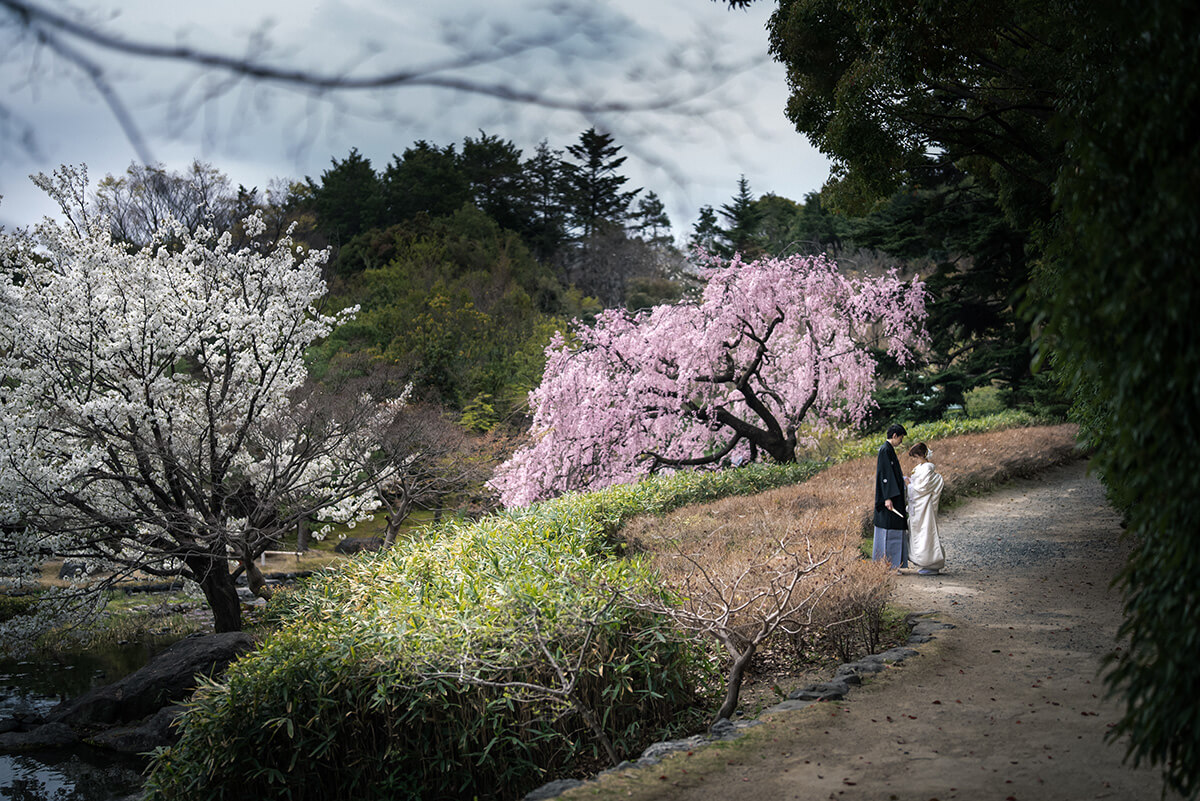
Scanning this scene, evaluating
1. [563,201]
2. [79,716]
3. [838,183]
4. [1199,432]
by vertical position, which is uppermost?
[563,201]

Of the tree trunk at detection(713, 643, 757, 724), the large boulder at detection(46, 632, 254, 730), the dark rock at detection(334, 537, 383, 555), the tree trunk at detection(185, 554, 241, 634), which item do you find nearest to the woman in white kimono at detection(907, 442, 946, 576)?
the tree trunk at detection(713, 643, 757, 724)

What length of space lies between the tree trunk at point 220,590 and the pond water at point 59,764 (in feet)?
4.91

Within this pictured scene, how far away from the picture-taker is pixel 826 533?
843cm

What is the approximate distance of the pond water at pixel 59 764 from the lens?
282 inches

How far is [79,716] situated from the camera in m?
8.71

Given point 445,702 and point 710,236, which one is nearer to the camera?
point 445,702

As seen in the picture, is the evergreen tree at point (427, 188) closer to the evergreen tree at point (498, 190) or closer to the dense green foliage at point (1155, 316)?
the evergreen tree at point (498, 190)

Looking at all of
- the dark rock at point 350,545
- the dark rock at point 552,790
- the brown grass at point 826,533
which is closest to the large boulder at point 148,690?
the brown grass at point 826,533

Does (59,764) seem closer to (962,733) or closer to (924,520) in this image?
(962,733)

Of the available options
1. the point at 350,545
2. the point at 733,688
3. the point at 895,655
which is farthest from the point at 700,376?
the point at 350,545

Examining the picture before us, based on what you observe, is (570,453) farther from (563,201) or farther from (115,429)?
(563,201)

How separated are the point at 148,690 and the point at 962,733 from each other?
342 inches

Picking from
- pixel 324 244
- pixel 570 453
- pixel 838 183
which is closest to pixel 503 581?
pixel 838 183

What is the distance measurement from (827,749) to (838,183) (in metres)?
7.53
